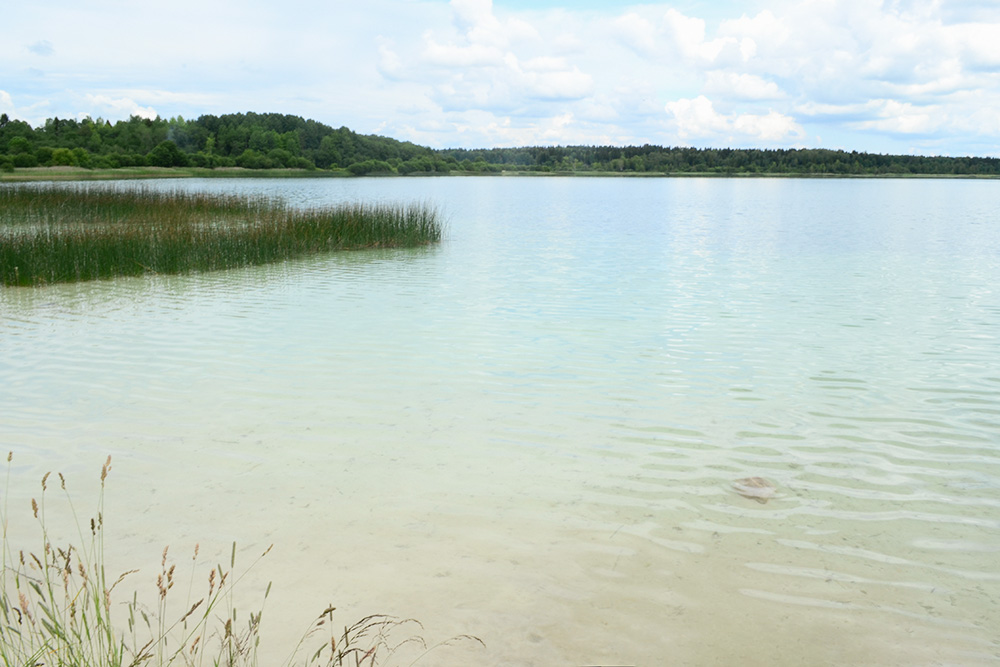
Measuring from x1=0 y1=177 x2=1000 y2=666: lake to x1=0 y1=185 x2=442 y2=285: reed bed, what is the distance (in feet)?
8.15

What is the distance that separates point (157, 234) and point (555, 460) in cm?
1395

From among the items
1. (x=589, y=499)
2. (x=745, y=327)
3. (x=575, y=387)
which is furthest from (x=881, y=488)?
(x=745, y=327)

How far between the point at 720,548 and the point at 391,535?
5.72 feet

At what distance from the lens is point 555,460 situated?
4.91m

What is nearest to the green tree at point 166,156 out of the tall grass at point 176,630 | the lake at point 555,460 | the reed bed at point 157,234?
the reed bed at point 157,234

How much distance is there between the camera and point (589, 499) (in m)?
4.27

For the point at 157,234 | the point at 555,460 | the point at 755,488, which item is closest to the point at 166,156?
the point at 157,234

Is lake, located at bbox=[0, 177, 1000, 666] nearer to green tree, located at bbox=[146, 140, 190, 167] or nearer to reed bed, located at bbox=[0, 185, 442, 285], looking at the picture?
reed bed, located at bbox=[0, 185, 442, 285]

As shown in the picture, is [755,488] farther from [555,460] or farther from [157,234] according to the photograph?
[157,234]

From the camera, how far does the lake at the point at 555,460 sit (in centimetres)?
315


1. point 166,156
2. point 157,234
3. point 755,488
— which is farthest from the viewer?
point 166,156

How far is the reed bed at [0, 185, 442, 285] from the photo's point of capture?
13.3 meters

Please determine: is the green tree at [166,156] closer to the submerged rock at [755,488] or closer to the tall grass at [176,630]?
the tall grass at [176,630]

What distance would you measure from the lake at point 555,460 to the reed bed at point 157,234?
2.48m
